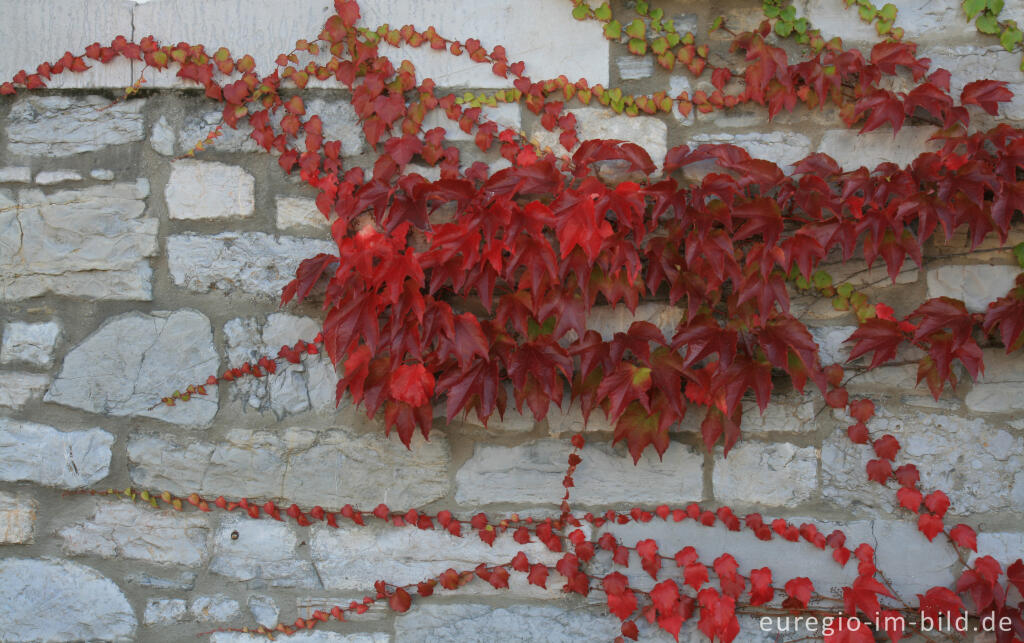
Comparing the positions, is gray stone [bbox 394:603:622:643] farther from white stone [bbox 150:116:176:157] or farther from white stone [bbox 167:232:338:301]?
white stone [bbox 150:116:176:157]

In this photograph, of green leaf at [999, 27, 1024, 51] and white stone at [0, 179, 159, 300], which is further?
white stone at [0, 179, 159, 300]

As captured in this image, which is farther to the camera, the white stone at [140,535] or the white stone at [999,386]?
the white stone at [140,535]

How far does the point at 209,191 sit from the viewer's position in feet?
6.96

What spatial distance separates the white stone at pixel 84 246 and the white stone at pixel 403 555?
2.92 feet

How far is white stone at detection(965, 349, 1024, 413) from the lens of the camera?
1964 millimetres

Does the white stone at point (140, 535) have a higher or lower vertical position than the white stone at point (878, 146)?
lower

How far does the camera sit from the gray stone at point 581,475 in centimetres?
203

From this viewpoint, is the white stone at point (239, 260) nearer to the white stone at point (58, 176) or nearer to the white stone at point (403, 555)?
the white stone at point (58, 176)

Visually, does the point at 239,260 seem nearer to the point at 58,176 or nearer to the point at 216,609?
the point at 58,176

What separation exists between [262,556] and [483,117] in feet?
4.45

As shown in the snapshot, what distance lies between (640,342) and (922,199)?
0.78m

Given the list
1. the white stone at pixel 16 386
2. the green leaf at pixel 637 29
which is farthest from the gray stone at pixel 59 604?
the green leaf at pixel 637 29

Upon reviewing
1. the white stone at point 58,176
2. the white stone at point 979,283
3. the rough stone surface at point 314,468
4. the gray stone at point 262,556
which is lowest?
the gray stone at point 262,556

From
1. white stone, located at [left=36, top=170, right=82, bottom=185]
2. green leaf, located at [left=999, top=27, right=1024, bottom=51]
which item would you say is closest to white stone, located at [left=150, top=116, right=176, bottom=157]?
white stone, located at [left=36, top=170, right=82, bottom=185]
